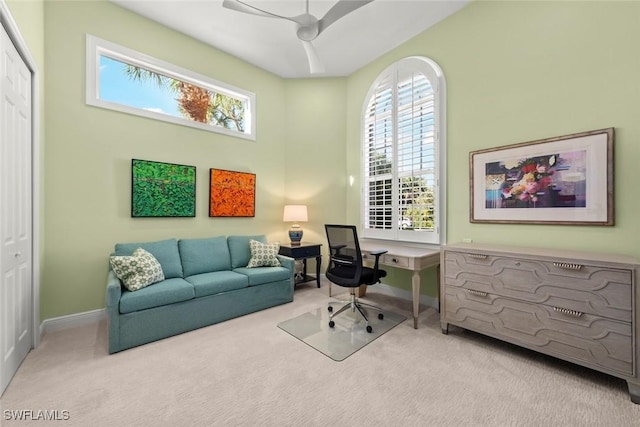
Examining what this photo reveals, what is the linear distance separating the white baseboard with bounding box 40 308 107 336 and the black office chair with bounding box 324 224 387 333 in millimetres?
2667

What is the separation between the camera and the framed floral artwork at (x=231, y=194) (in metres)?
3.92

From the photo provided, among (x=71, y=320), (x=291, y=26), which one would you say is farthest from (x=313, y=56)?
(x=71, y=320)

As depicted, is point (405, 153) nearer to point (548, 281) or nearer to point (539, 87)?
point (539, 87)

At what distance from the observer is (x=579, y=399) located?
180cm

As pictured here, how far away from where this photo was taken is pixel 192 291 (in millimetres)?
2832

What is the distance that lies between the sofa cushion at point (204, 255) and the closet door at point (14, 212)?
133 cm

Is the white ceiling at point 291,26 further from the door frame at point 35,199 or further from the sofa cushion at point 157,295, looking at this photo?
the sofa cushion at point 157,295

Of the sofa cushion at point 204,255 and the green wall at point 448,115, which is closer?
the green wall at point 448,115

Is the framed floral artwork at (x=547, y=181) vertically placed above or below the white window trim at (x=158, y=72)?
below

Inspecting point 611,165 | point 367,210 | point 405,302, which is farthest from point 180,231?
point 611,165

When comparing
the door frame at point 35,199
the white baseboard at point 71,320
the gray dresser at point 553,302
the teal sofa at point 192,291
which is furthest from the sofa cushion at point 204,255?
the gray dresser at point 553,302

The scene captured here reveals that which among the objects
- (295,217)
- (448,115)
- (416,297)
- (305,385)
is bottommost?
(305,385)

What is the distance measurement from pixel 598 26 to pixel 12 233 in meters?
5.09

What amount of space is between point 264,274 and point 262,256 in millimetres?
373
